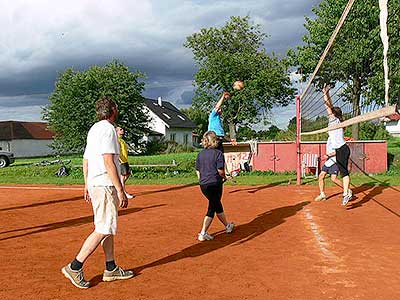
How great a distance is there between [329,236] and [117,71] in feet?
135

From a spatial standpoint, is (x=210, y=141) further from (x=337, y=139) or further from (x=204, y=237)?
(x=337, y=139)

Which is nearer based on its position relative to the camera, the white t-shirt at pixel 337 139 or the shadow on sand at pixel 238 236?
the shadow on sand at pixel 238 236

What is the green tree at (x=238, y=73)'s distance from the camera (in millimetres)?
56500

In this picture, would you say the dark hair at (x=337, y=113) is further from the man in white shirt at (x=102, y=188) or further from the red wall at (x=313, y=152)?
the red wall at (x=313, y=152)

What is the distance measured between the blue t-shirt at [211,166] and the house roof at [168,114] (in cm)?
5703

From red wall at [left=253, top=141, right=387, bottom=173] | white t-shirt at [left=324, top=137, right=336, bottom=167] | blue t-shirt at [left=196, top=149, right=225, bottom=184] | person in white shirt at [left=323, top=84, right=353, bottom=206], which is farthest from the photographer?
red wall at [left=253, top=141, right=387, bottom=173]

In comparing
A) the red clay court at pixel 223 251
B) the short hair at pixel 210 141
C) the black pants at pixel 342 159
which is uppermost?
the short hair at pixel 210 141

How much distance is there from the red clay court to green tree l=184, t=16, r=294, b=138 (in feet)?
149

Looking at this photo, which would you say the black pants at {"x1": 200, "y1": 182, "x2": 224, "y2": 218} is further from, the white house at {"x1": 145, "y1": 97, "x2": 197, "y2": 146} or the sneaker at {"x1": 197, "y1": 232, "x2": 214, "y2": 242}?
the white house at {"x1": 145, "y1": 97, "x2": 197, "y2": 146}

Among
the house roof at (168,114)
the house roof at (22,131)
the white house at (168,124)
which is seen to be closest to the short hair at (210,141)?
the white house at (168,124)

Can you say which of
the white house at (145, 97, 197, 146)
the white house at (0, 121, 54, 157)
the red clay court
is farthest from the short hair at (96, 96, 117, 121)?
the white house at (0, 121, 54, 157)

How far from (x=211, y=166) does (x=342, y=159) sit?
4.23 meters

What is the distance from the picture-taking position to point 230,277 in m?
5.29

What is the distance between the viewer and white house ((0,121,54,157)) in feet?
245
